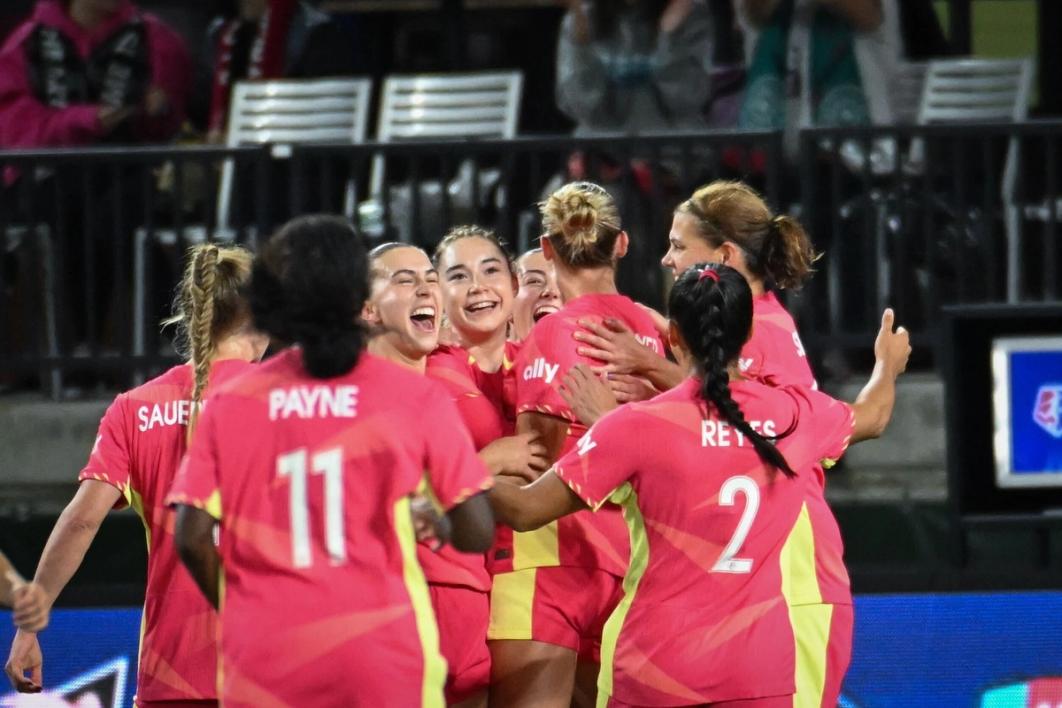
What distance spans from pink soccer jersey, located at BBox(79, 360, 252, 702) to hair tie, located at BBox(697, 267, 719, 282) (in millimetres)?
1181

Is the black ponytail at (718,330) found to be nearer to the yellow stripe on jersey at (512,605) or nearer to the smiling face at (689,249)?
the smiling face at (689,249)

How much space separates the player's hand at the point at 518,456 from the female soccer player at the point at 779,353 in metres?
0.31

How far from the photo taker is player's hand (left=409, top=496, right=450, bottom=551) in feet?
12.7

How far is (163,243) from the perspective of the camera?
8.48 m

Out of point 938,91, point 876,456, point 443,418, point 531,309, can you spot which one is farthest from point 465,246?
point 938,91

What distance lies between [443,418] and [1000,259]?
4966 millimetres

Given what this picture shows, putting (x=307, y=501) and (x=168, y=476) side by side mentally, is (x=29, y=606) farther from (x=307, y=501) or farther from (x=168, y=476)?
(x=307, y=501)

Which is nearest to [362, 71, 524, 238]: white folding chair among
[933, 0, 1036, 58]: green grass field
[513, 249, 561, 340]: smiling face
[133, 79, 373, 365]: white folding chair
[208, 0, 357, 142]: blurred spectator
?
[133, 79, 373, 365]: white folding chair

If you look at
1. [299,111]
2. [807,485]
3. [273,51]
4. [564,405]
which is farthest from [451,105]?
[807,485]

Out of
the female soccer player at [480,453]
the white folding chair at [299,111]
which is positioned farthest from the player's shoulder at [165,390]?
the white folding chair at [299,111]

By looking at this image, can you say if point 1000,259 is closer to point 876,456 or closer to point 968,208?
point 968,208

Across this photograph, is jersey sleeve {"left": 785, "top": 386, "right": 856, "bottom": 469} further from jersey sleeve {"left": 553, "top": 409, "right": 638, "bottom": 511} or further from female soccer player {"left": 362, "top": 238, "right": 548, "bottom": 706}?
female soccer player {"left": 362, "top": 238, "right": 548, "bottom": 706}

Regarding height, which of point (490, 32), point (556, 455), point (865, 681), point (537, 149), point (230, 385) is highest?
point (490, 32)

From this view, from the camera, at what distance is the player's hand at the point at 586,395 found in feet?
16.2
